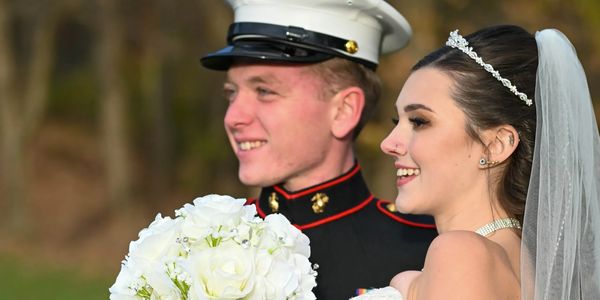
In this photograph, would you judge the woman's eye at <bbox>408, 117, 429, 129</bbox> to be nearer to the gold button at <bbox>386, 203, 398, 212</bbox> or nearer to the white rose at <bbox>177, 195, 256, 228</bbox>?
the white rose at <bbox>177, 195, 256, 228</bbox>

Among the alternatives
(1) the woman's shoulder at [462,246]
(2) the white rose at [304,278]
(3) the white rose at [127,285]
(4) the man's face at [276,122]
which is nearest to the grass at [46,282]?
(4) the man's face at [276,122]

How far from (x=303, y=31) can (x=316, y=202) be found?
0.72 metres

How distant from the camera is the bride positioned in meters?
3.25

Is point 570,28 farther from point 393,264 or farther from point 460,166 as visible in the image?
point 460,166

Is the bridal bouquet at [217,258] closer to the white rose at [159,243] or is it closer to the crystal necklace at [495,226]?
the white rose at [159,243]

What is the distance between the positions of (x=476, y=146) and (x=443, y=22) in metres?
10.2

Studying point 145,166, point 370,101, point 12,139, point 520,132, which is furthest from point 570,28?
point 145,166

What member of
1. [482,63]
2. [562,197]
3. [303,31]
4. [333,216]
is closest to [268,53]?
[303,31]

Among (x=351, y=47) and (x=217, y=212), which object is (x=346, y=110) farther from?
(x=217, y=212)

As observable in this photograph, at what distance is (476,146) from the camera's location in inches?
136

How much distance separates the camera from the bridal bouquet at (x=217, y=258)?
3.29m

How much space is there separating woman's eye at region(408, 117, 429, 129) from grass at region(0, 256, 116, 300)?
33.8 feet

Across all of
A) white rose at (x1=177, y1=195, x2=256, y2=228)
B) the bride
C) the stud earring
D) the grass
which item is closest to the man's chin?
the bride

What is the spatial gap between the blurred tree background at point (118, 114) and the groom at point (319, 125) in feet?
23.5
